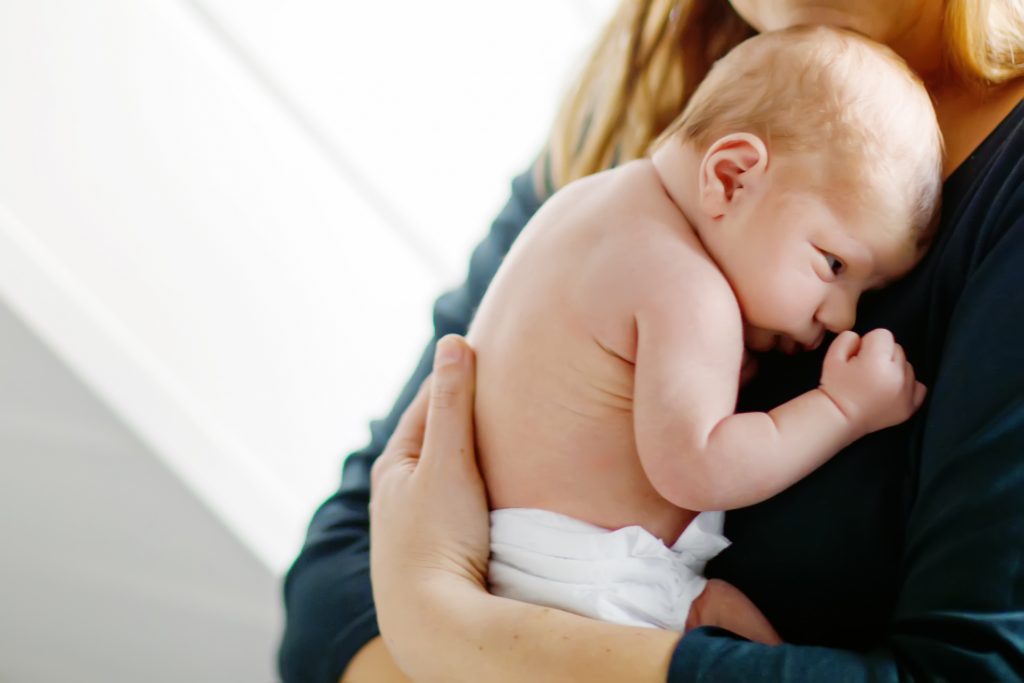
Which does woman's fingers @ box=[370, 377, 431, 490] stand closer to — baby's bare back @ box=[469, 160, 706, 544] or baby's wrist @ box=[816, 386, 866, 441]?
baby's bare back @ box=[469, 160, 706, 544]

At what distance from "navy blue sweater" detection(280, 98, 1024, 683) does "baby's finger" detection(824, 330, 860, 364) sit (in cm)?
4

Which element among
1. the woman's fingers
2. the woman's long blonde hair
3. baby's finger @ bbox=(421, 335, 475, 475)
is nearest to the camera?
baby's finger @ bbox=(421, 335, 475, 475)

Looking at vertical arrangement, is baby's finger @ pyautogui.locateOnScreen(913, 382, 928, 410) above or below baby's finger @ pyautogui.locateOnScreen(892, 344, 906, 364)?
below

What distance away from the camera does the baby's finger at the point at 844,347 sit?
0.81 meters

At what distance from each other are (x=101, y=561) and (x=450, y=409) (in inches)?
55.0

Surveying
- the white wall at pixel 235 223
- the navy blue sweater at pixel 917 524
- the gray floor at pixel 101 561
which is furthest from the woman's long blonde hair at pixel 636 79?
the gray floor at pixel 101 561

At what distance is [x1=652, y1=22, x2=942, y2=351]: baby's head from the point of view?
2.70ft

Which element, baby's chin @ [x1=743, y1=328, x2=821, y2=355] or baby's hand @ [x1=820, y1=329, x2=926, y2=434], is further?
baby's chin @ [x1=743, y1=328, x2=821, y2=355]

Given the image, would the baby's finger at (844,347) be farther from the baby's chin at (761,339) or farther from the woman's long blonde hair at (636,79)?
the woman's long blonde hair at (636,79)

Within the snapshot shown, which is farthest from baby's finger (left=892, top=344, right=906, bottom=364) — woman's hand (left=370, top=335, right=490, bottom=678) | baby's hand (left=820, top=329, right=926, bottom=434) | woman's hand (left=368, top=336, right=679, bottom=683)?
woman's hand (left=370, top=335, right=490, bottom=678)

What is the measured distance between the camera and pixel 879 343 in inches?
31.4

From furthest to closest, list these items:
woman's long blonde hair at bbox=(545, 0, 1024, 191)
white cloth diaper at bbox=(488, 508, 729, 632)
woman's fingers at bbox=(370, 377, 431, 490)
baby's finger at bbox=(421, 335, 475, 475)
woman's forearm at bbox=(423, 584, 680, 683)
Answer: woman's long blonde hair at bbox=(545, 0, 1024, 191), woman's fingers at bbox=(370, 377, 431, 490), baby's finger at bbox=(421, 335, 475, 475), white cloth diaper at bbox=(488, 508, 729, 632), woman's forearm at bbox=(423, 584, 680, 683)

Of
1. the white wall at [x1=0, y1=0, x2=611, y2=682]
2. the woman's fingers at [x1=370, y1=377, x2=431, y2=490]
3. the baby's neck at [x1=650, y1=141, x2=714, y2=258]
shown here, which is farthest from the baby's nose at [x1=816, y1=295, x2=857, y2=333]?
the white wall at [x1=0, y1=0, x2=611, y2=682]

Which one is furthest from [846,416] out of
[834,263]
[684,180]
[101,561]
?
[101,561]
